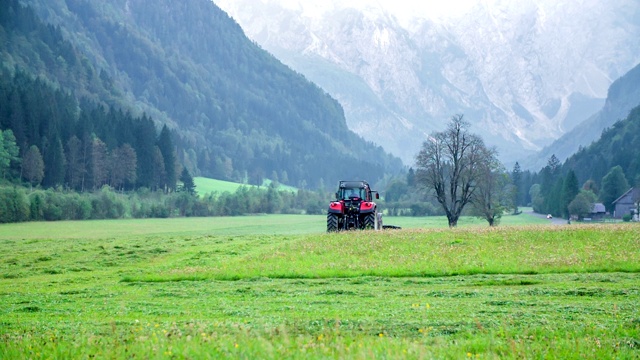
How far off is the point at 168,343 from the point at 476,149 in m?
63.9

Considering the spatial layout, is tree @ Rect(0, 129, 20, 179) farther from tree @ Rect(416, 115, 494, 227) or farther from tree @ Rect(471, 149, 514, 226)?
tree @ Rect(471, 149, 514, 226)

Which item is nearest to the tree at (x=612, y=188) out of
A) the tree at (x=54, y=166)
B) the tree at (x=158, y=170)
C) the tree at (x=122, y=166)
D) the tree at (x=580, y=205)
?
the tree at (x=580, y=205)

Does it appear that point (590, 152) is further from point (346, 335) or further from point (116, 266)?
point (346, 335)

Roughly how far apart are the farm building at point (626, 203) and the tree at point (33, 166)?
95797 mm

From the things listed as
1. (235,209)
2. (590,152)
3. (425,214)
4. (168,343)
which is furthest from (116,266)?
(590,152)

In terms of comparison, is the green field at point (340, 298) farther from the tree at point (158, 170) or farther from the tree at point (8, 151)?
the tree at point (158, 170)

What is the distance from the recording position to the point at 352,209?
48.4 meters

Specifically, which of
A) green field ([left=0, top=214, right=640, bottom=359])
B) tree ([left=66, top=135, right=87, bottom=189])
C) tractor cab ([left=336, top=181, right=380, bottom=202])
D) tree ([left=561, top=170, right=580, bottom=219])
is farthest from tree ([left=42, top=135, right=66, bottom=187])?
tree ([left=561, top=170, right=580, bottom=219])

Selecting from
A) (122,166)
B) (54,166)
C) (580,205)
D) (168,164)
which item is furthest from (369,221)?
(168,164)

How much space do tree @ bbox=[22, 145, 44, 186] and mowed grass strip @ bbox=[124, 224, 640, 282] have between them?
3043 inches

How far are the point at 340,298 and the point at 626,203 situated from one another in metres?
114

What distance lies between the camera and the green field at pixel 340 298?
1238 centimetres

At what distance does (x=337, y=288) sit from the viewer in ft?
77.4

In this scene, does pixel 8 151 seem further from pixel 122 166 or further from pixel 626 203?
pixel 626 203
